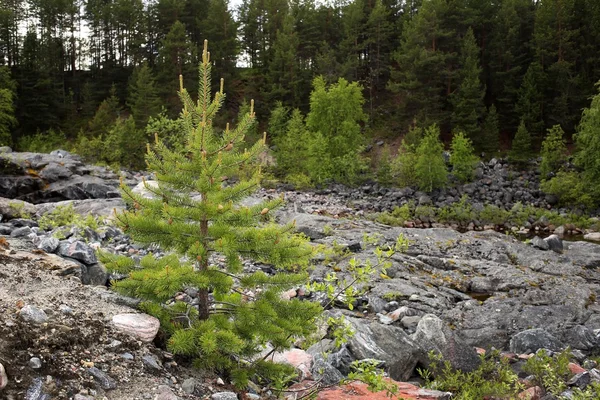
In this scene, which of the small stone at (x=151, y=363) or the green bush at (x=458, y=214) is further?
the green bush at (x=458, y=214)

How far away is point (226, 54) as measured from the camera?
2307 inches

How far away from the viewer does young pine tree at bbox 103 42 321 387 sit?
5.56 meters

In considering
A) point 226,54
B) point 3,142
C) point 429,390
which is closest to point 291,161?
point 226,54

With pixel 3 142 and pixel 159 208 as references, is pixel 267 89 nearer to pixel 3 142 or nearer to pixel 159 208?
pixel 3 142

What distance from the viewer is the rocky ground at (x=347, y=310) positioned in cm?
468

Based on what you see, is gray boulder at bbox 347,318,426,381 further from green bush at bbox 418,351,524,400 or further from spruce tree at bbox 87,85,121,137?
spruce tree at bbox 87,85,121,137

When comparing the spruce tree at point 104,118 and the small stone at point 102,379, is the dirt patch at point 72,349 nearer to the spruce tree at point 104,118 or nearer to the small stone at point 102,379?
the small stone at point 102,379

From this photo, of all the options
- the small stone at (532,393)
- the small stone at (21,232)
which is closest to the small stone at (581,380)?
the small stone at (532,393)

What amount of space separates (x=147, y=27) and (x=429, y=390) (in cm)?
6387

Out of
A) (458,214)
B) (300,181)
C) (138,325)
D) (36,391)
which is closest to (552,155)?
(458,214)

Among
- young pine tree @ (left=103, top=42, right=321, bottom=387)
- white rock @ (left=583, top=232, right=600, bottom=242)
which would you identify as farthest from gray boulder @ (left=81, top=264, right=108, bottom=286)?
white rock @ (left=583, top=232, right=600, bottom=242)

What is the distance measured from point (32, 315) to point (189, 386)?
1.65 m

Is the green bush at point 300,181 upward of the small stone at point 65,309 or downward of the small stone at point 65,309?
downward

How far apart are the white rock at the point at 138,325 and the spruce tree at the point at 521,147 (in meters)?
43.7
